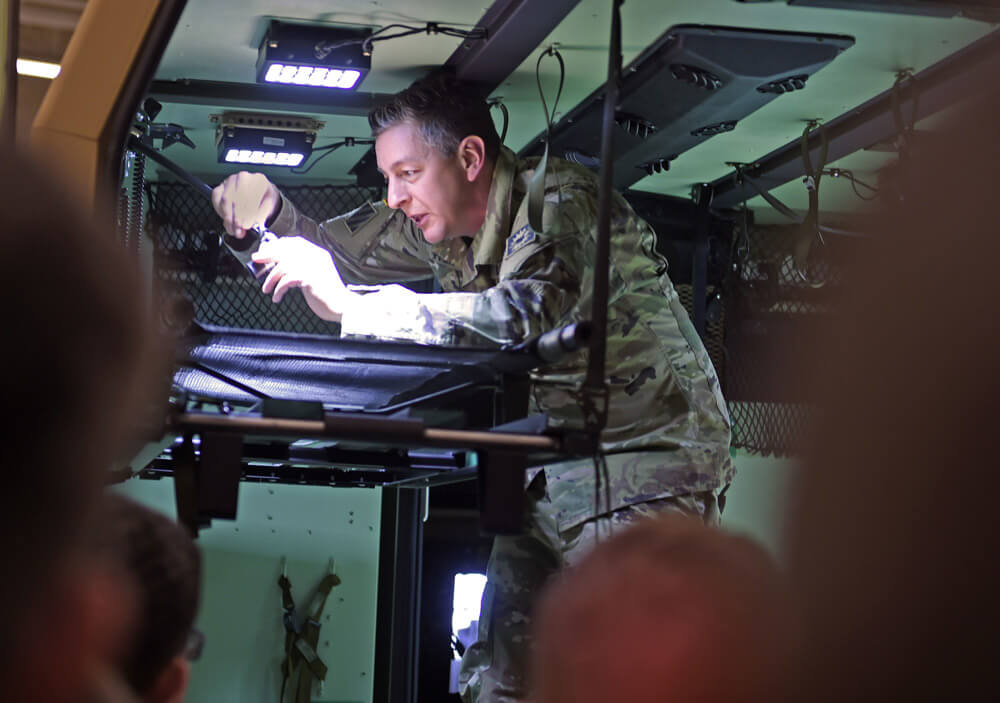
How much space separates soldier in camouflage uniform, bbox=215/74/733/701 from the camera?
1614 mm

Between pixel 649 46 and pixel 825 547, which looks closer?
pixel 825 547

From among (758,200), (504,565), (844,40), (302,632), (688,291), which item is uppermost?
(844,40)

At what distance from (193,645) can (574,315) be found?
1212mm

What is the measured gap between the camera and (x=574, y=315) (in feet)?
6.15

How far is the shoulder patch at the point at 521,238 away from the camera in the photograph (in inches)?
69.6

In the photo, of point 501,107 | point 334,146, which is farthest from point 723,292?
point 334,146

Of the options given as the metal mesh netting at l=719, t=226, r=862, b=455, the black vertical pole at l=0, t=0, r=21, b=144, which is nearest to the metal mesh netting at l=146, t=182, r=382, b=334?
the metal mesh netting at l=719, t=226, r=862, b=455

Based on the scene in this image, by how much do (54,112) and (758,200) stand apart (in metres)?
2.20

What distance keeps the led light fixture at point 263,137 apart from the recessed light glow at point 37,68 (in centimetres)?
85

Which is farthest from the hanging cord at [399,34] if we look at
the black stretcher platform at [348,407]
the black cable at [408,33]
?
the black stretcher platform at [348,407]

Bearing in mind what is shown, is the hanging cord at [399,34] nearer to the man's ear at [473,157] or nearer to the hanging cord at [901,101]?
the man's ear at [473,157]

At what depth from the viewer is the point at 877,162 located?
2658 mm

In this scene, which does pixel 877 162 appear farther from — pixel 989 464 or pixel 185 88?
pixel 989 464

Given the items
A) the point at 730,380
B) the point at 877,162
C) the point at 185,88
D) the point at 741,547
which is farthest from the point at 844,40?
the point at 741,547
